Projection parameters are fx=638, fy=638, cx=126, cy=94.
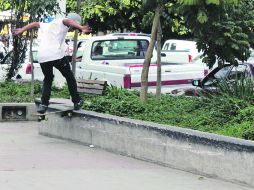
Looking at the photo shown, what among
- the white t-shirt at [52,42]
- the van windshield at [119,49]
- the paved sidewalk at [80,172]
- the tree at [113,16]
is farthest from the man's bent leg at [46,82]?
the tree at [113,16]

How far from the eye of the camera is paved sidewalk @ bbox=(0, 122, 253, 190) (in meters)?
7.18

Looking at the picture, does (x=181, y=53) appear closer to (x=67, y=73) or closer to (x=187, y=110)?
(x=187, y=110)

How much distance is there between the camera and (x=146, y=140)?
28.4 ft

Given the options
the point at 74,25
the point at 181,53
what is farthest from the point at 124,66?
the point at 181,53

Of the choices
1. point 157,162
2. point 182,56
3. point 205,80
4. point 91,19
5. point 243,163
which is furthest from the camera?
point 91,19

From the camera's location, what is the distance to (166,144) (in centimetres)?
831

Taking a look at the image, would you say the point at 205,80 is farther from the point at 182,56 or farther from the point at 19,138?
the point at 182,56

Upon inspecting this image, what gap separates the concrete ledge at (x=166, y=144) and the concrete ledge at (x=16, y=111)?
214 cm

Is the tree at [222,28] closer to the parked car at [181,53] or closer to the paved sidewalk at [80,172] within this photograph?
the paved sidewalk at [80,172]

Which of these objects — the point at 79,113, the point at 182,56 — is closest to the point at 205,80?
the point at 79,113

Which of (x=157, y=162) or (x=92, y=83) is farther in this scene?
(x=92, y=83)

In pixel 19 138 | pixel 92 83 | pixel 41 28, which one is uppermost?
pixel 41 28

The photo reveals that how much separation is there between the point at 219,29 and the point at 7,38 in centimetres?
768

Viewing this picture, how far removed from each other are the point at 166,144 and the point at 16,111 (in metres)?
5.27
